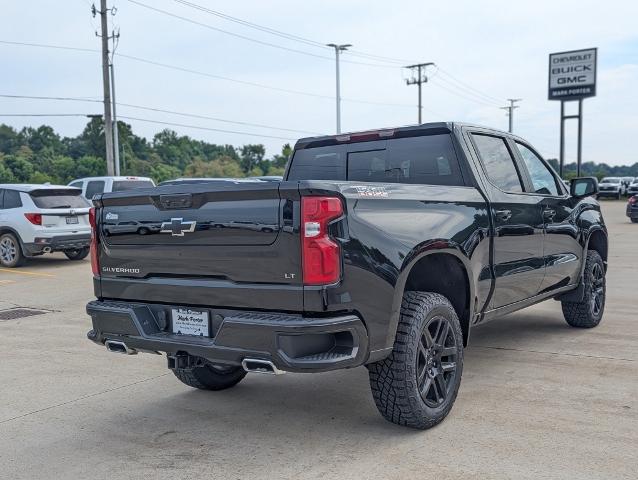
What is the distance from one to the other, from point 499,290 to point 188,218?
2.51 meters

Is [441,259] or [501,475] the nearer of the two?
[501,475]

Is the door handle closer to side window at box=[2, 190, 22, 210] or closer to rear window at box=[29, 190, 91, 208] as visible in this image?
rear window at box=[29, 190, 91, 208]

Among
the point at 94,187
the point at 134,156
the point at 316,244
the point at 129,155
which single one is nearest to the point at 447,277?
the point at 316,244

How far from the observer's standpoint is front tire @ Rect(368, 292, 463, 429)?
398 cm

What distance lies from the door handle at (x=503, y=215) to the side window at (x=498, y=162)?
22cm

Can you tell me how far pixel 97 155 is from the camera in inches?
4112

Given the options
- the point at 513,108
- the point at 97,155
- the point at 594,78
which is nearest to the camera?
the point at 594,78

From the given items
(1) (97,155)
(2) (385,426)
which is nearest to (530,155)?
(2) (385,426)

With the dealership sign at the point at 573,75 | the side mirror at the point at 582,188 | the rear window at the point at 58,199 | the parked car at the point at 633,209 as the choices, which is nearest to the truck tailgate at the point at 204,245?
the side mirror at the point at 582,188

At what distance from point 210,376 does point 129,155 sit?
97.6 m

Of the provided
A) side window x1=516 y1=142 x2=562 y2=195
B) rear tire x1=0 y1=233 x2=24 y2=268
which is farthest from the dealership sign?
side window x1=516 y1=142 x2=562 y2=195

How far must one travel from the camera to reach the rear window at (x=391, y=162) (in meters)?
5.06

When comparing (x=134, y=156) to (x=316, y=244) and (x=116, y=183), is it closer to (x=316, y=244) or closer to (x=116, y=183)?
(x=116, y=183)

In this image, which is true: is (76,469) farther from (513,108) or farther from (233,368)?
(513,108)
